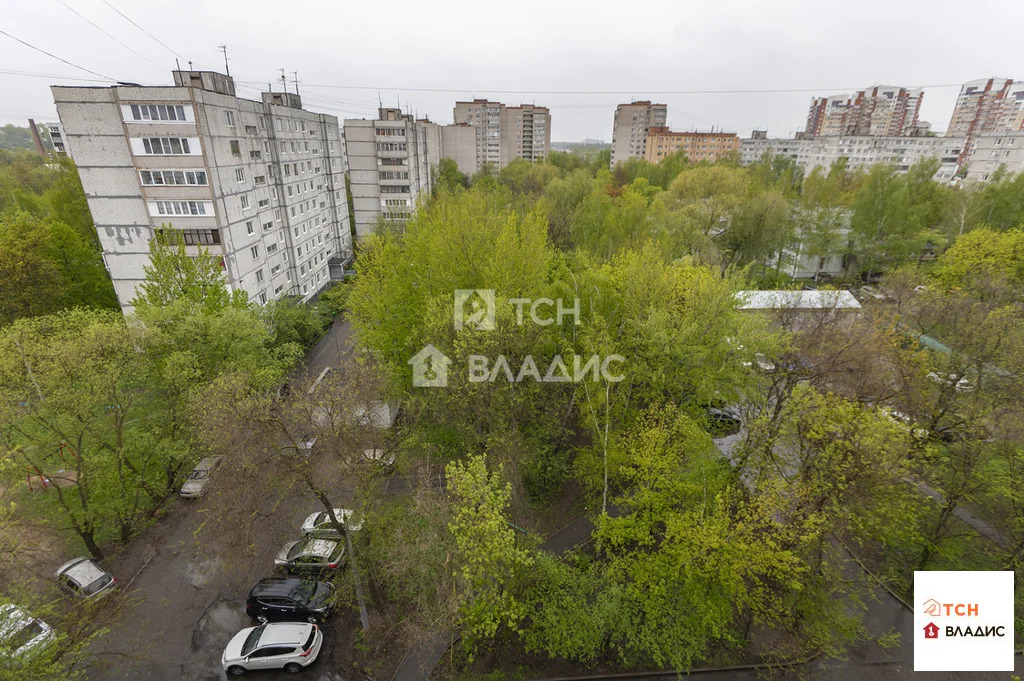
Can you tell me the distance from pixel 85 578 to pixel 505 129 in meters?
120

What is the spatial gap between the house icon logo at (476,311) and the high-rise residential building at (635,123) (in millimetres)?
111043

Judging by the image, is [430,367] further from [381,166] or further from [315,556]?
[381,166]

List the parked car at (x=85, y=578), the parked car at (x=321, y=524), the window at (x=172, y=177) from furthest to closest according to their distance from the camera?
the window at (x=172, y=177) → the parked car at (x=321, y=524) → the parked car at (x=85, y=578)

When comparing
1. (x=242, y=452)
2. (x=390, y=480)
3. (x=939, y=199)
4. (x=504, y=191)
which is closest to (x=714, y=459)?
(x=390, y=480)

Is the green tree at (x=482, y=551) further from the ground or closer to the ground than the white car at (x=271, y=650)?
further from the ground

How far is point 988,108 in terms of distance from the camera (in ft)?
431

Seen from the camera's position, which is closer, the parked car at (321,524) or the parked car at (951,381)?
the parked car at (321,524)

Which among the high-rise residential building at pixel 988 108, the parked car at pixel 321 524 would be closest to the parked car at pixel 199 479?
the parked car at pixel 321 524

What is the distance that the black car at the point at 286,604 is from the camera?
14125 mm

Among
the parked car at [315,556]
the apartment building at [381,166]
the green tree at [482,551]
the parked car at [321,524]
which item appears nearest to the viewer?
the green tree at [482,551]

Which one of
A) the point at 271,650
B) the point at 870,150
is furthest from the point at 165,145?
the point at 870,150

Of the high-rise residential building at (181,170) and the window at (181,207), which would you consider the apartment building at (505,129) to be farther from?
the window at (181,207)

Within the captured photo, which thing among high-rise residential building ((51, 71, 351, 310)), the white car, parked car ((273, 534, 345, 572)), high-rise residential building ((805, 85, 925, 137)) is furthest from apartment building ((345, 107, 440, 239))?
high-rise residential building ((805, 85, 925, 137))

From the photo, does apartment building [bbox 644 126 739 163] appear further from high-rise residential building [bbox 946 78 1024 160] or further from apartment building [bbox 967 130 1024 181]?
high-rise residential building [bbox 946 78 1024 160]
